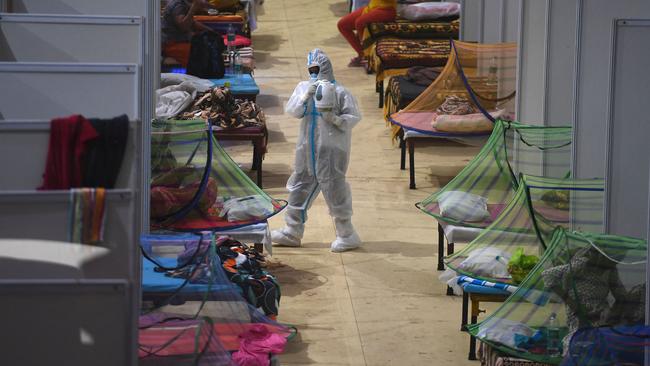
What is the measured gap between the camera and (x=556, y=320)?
22.1 feet

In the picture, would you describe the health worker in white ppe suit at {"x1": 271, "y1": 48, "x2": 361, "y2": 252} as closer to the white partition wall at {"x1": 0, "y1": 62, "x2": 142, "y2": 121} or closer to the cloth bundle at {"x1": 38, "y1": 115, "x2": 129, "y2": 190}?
the white partition wall at {"x1": 0, "y1": 62, "x2": 142, "y2": 121}

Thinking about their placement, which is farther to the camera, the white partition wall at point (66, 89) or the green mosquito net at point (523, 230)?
the green mosquito net at point (523, 230)

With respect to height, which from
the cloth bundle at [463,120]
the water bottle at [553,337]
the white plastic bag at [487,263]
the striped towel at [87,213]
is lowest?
the water bottle at [553,337]

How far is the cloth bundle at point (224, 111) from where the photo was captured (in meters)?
11.9

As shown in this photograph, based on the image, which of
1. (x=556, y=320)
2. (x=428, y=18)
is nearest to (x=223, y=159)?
(x=556, y=320)

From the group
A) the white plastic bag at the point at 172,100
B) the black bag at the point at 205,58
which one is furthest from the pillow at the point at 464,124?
the black bag at the point at 205,58

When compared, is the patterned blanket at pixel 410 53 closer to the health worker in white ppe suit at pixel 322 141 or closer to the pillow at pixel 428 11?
the pillow at pixel 428 11

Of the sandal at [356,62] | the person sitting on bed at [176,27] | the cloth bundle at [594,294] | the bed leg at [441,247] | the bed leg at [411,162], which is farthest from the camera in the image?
the sandal at [356,62]

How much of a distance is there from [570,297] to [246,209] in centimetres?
A: 311

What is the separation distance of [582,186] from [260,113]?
4803 mm

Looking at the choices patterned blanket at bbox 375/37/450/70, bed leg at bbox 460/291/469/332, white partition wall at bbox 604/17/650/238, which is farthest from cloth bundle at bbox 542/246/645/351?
patterned blanket at bbox 375/37/450/70

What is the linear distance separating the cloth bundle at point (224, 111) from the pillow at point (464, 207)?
3116mm

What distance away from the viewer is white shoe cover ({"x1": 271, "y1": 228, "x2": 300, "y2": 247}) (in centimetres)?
1041

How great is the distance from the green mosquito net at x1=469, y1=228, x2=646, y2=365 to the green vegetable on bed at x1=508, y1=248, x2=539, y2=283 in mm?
929
